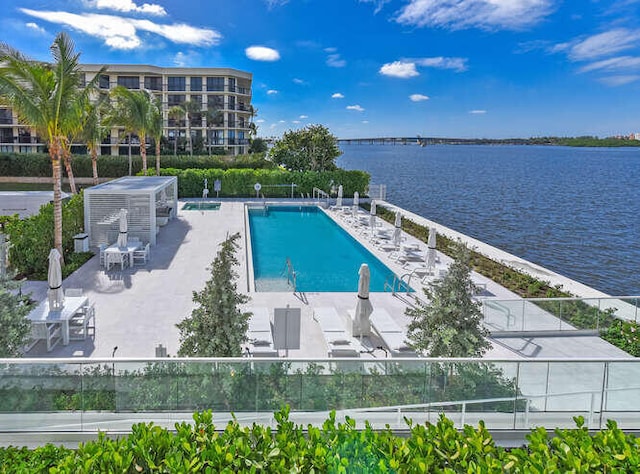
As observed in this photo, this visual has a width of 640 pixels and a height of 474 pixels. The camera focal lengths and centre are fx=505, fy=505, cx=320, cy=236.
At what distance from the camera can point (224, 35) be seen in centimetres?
5578

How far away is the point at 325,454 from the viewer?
13.1ft

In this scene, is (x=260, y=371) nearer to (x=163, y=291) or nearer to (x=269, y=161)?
(x=163, y=291)

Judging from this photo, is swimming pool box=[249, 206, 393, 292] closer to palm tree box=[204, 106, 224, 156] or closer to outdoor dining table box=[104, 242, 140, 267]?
outdoor dining table box=[104, 242, 140, 267]

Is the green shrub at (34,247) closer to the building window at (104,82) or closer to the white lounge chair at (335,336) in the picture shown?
the white lounge chair at (335,336)

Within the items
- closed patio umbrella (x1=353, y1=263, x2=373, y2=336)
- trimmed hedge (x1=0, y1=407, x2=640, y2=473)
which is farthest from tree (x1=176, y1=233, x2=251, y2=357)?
closed patio umbrella (x1=353, y1=263, x2=373, y2=336)

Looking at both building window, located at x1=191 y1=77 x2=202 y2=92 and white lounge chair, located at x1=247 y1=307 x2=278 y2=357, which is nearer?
white lounge chair, located at x1=247 y1=307 x2=278 y2=357

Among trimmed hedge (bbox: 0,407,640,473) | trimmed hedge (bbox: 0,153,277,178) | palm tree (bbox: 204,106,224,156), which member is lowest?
trimmed hedge (bbox: 0,407,640,473)

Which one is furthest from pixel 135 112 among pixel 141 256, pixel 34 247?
pixel 34 247

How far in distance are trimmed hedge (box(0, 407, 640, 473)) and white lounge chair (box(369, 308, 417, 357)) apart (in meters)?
4.92

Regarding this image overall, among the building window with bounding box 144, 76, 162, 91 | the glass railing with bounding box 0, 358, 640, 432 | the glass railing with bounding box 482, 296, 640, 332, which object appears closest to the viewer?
the glass railing with bounding box 0, 358, 640, 432

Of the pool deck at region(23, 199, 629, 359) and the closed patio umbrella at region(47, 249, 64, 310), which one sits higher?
the closed patio umbrella at region(47, 249, 64, 310)

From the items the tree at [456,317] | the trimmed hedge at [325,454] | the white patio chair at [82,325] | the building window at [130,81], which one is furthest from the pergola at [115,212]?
the building window at [130,81]

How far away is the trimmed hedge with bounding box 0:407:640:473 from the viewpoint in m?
3.90

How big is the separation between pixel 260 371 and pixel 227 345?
2.36m
